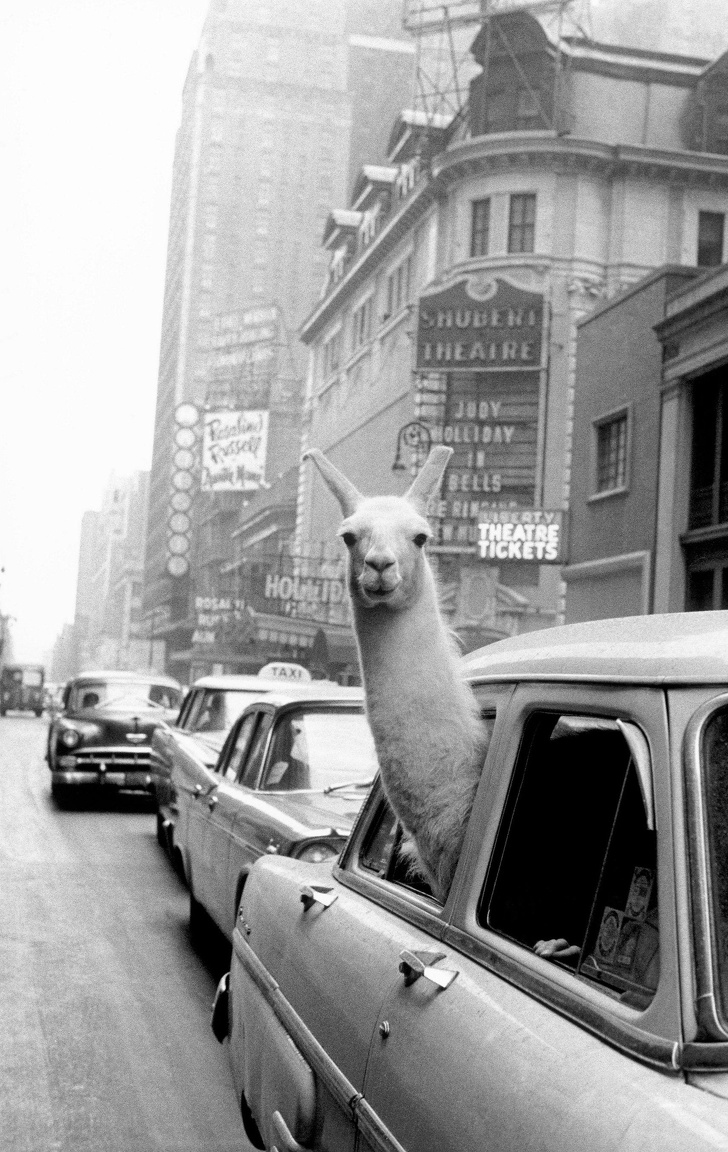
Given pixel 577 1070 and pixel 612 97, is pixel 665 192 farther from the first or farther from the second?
pixel 577 1070

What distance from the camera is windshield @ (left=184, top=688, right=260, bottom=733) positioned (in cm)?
1283

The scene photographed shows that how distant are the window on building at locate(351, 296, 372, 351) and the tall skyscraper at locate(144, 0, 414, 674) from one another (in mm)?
65669

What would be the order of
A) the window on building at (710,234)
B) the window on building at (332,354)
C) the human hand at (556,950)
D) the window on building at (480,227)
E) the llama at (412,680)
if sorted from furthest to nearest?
the window on building at (332,354)
the window on building at (480,227)
the window on building at (710,234)
the llama at (412,680)
the human hand at (556,950)

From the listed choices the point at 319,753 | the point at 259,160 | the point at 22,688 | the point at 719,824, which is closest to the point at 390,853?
the point at 719,824

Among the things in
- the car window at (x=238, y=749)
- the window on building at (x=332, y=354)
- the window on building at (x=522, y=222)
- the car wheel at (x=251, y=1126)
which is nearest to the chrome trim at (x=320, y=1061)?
the car wheel at (x=251, y=1126)

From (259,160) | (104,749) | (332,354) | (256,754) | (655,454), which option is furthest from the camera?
(259,160)

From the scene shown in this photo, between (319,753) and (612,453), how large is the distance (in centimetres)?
2038

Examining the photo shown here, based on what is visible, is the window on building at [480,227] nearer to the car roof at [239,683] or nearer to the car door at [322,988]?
the car roof at [239,683]

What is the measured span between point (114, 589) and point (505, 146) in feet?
506

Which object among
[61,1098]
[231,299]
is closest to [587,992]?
[61,1098]

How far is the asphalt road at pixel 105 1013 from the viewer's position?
554 cm

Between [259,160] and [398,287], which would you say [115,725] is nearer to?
[398,287]

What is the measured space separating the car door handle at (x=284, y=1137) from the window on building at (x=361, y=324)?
5875 centimetres

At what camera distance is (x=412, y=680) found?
12.7ft
